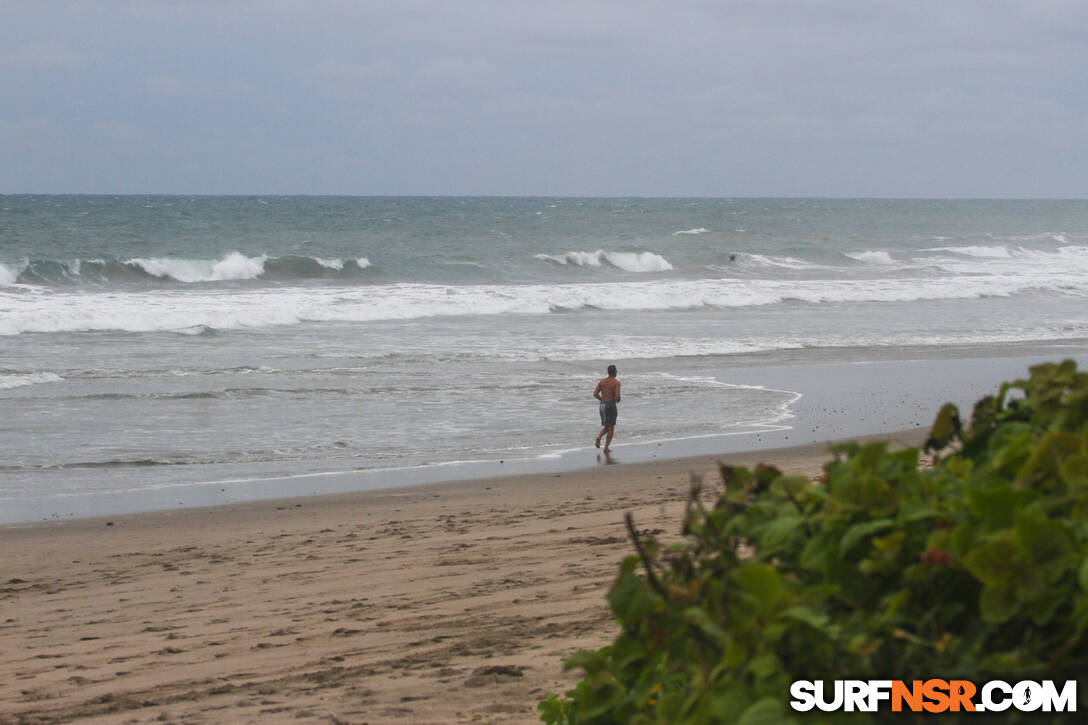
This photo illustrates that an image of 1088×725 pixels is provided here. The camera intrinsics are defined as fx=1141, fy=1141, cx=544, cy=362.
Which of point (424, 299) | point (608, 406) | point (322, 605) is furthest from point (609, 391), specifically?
point (424, 299)

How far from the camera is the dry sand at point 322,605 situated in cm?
501

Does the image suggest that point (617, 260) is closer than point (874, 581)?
No

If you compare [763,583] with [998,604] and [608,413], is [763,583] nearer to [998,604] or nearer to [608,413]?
[998,604]

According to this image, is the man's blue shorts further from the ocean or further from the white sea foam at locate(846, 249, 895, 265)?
the white sea foam at locate(846, 249, 895, 265)

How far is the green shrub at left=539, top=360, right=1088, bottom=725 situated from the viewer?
1.45 meters

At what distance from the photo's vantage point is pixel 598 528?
864 cm

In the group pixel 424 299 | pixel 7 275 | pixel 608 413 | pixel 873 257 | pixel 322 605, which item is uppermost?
pixel 873 257

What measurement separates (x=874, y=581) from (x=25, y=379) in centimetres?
1866

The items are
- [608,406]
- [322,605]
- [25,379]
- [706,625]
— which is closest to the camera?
[706,625]

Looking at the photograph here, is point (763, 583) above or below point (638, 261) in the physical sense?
below

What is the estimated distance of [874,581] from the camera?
1.59 meters

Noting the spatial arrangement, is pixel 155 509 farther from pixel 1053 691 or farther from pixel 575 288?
pixel 575 288

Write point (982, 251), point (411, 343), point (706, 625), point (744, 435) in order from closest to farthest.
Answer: point (706, 625), point (744, 435), point (411, 343), point (982, 251)

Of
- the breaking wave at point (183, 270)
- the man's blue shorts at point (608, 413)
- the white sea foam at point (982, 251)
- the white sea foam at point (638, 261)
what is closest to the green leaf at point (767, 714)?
the man's blue shorts at point (608, 413)
